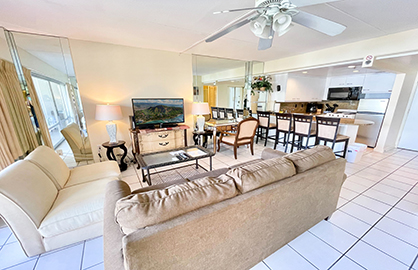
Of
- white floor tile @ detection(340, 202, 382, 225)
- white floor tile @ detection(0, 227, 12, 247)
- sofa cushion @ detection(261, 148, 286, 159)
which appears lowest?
white floor tile @ detection(0, 227, 12, 247)

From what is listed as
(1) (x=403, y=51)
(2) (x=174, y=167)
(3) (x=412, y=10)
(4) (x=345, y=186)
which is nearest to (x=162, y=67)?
(2) (x=174, y=167)

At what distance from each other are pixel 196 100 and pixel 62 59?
2.52 m

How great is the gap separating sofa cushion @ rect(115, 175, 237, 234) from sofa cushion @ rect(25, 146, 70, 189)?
1367 millimetres

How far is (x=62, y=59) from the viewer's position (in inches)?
104

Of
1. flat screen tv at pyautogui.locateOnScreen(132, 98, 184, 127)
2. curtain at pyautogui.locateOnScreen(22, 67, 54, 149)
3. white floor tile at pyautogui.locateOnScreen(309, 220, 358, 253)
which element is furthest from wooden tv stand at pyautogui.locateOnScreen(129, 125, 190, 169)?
white floor tile at pyautogui.locateOnScreen(309, 220, 358, 253)

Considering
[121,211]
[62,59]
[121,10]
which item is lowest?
[121,211]

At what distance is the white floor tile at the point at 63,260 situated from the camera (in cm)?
126

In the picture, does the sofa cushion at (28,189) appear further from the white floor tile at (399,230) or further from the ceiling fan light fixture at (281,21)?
the white floor tile at (399,230)

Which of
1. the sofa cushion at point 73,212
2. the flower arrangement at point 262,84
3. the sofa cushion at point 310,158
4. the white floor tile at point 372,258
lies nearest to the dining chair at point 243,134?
the flower arrangement at point 262,84

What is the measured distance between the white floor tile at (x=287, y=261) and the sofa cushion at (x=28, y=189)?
1.87m

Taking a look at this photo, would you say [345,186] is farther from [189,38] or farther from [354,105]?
[354,105]

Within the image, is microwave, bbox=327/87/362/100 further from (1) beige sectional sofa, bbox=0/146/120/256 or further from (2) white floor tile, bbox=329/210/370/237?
(1) beige sectional sofa, bbox=0/146/120/256

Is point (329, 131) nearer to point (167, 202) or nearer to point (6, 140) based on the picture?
point (167, 202)

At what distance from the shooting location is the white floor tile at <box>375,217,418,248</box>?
4.94 ft
